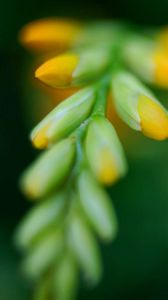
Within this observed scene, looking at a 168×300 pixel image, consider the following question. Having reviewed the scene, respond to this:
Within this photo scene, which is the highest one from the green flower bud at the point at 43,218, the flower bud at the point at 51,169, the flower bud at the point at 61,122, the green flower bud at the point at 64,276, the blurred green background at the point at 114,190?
the flower bud at the point at 61,122

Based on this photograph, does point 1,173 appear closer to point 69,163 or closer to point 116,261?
point 116,261

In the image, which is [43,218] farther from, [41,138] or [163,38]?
[163,38]

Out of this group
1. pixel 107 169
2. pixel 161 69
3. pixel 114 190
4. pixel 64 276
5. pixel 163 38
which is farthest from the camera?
pixel 114 190

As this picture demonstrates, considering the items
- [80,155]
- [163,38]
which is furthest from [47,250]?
[163,38]

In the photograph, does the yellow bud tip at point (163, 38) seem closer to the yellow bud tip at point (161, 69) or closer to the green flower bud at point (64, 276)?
the yellow bud tip at point (161, 69)

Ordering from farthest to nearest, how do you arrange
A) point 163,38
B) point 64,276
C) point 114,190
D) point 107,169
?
point 114,190 < point 163,38 < point 64,276 < point 107,169

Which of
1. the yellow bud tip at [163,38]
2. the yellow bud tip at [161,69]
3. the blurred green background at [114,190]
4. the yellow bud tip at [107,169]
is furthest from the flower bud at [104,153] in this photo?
the blurred green background at [114,190]

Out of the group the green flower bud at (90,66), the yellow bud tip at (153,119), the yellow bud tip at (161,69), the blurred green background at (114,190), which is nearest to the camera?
the yellow bud tip at (153,119)
